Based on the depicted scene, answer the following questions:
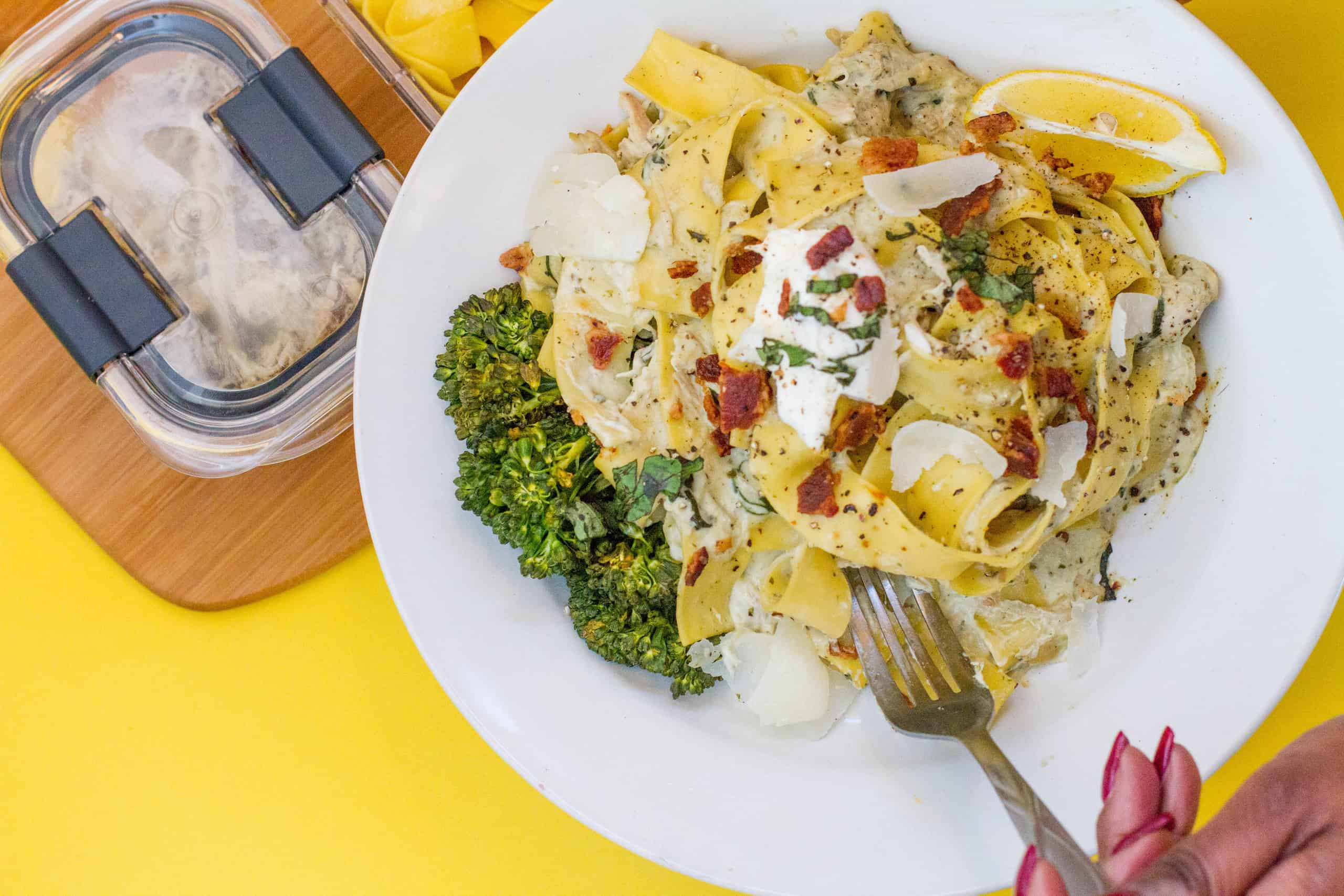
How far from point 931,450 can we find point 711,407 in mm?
546

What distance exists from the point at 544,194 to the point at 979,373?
3.95 feet

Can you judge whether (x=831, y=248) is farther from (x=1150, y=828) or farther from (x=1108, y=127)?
(x=1150, y=828)

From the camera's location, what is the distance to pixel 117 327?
3029 mm

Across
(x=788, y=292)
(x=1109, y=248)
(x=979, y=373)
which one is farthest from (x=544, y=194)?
(x=1109, y=248)

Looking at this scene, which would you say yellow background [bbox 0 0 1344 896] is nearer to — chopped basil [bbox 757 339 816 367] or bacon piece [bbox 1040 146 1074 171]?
chopped basil [bbox 757 339 816 367]

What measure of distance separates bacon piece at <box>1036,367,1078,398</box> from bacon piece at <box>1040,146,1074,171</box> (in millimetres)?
562

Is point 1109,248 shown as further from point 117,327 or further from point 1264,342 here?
point 117,327

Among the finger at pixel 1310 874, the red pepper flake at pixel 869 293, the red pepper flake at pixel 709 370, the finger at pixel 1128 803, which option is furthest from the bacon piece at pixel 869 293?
the finger at pixel 1310 874

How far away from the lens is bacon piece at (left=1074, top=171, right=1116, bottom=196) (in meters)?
2.42

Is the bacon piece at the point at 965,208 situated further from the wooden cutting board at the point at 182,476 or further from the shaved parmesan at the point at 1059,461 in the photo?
the wooden cutting board at the point at 182,476

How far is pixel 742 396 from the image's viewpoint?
227 cm

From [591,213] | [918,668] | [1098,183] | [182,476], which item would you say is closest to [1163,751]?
[918,668]

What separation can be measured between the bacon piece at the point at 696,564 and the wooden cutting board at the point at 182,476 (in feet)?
4.46

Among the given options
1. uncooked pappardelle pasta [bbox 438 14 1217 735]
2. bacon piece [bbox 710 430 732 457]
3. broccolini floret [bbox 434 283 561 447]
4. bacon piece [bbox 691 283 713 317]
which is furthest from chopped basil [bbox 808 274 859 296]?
broccolini floret [bbox 434 283 561 447]
